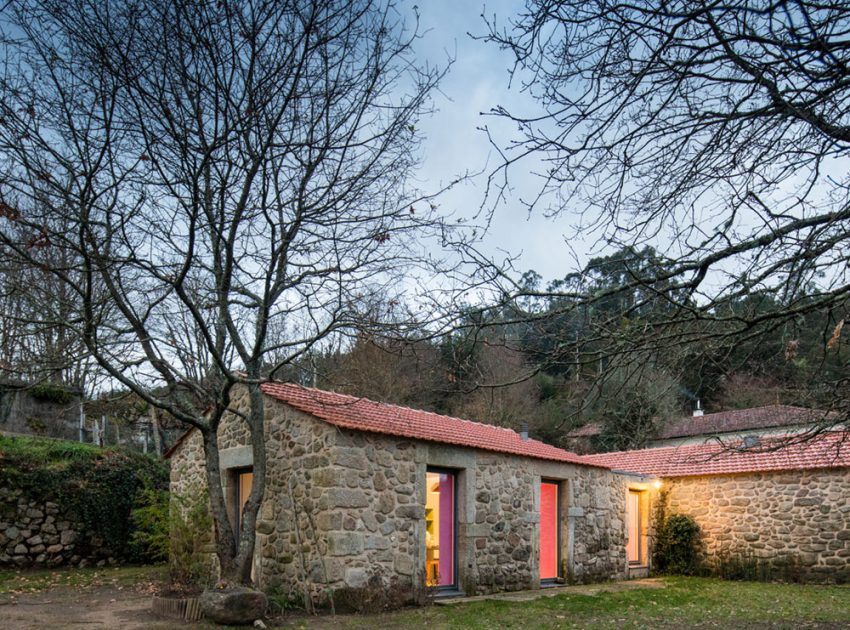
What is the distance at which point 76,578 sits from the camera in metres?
12.1

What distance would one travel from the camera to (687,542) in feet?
53.3

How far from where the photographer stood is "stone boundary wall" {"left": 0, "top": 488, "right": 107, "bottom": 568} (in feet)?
42.6

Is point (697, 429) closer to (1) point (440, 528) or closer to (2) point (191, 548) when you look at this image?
(1) point (440, 528)

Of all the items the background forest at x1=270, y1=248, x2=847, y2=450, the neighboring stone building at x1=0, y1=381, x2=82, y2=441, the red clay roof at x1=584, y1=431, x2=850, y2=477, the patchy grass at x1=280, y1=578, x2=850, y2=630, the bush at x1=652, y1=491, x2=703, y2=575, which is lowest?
the bush at x1=652, y1=491, x2=703, y2=575

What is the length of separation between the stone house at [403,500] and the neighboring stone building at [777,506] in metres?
2.98

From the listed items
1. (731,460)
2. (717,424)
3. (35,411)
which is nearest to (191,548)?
(35,411)

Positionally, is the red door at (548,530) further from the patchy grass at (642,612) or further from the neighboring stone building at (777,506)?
the neighboring stone building at (777,506)

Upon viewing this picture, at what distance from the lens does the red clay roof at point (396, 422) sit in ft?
32.2

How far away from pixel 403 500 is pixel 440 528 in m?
1.49

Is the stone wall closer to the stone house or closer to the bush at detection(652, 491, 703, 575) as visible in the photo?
the bush at detection(652, 491, 703, 575)

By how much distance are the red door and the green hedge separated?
7779 mm

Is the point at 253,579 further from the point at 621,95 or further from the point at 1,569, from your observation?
the point at 621,95

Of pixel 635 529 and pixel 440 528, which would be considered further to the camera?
pixel 635 529

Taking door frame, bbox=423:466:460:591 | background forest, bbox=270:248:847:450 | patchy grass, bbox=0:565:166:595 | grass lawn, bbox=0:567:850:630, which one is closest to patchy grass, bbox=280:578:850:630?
grass lawn, bbox=0:567:850:630
